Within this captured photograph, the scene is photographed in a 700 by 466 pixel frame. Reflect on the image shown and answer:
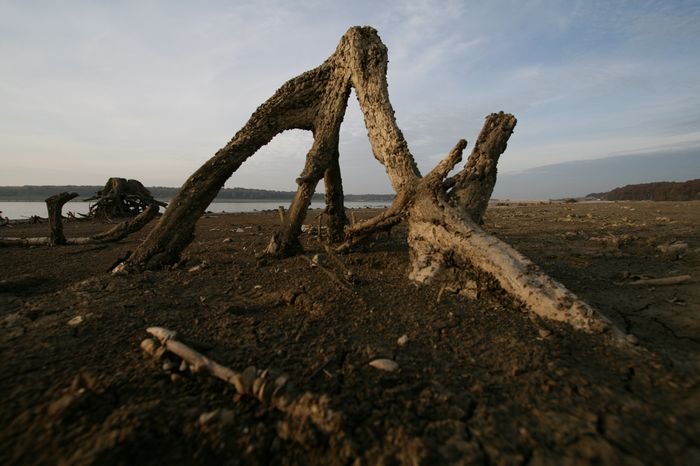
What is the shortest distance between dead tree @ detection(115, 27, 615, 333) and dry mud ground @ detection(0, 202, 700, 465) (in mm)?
263

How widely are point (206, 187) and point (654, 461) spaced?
4.46 meters

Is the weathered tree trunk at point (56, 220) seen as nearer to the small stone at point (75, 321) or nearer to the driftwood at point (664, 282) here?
the small stone at point (75, 321)

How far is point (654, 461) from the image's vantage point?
47.6 inches

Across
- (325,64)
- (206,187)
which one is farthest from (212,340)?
(325,64)

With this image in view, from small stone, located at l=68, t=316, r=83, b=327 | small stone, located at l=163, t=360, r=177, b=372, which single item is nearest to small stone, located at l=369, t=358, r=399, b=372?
small stone, located at l=163, t=360, r=177, b=372

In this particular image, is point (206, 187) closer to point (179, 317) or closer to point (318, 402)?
point (179, 317)

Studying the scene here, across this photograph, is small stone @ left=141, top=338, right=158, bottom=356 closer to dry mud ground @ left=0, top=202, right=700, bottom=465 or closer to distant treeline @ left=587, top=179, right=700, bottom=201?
dry mud ground @ left=0, top=202, right=700, bottom=465

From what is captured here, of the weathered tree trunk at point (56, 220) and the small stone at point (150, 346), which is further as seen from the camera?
the weathered tree trunk at point (56, 220)

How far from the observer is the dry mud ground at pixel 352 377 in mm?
1275

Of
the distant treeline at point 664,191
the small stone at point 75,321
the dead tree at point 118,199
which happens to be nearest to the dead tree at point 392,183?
the small stone at point 75,321

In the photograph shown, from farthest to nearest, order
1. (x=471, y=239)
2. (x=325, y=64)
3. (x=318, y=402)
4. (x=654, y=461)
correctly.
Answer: (x=325, y=64), (x=471, y=239), (x=318, y=402), (x=654, y=461)

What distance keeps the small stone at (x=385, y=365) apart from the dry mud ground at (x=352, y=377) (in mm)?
31

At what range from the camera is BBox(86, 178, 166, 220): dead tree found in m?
13.4

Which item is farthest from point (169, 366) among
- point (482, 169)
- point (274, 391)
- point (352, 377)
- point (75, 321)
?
point (482, 169)
